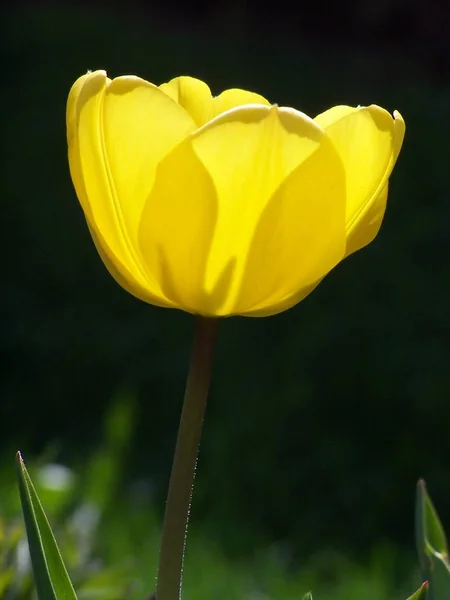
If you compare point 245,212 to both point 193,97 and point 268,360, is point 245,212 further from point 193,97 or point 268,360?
point 268,360

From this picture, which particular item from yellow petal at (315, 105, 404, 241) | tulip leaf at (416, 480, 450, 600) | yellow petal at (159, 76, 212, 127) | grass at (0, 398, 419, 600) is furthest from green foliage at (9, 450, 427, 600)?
yellow petal at (315, 105, 404, 241)

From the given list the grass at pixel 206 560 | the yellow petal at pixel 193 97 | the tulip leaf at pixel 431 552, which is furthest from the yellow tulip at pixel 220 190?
the grass at pixel 206 560

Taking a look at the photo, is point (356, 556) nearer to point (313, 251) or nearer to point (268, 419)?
point (268, 419)

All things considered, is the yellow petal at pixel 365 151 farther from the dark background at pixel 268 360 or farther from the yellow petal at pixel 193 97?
the dark background at pixel 268 360

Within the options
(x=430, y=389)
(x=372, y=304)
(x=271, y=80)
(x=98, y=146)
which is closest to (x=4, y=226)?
(x=372, y=304)

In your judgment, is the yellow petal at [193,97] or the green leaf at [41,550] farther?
the yellow petal at [193,97]

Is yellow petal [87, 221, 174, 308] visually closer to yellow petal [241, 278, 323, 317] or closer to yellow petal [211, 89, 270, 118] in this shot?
yellow petal [241, 278, 323, 317]
